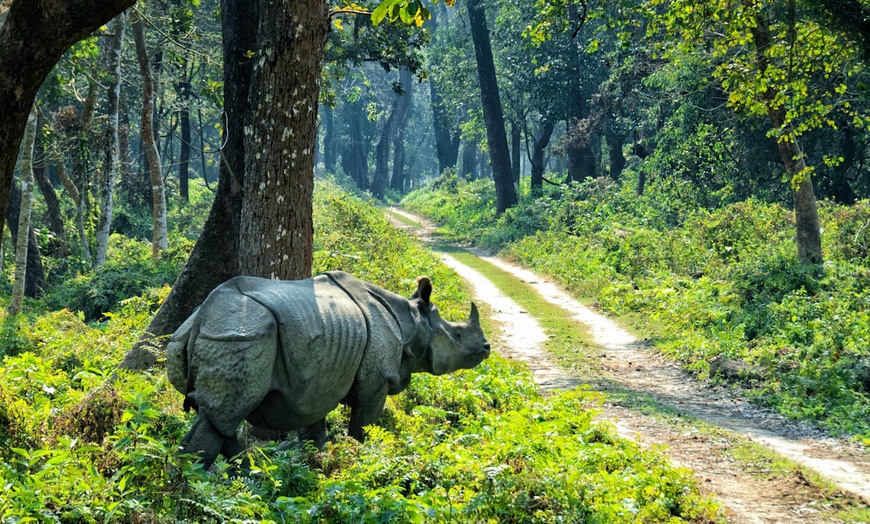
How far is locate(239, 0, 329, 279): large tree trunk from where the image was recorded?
27.0 feet

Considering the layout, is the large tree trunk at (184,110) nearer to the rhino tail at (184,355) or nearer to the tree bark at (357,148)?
the rhino tail at (184,355)

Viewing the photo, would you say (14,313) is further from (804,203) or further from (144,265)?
(804,203)

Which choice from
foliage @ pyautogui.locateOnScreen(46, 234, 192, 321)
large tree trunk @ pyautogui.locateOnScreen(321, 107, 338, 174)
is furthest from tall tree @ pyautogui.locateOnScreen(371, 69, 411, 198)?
foliage @ pyautogui.locateOnScreen(46, 234, 192, 321)

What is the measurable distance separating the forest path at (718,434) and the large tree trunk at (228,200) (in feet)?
16.1

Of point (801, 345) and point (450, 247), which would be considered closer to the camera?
point (801, 345)

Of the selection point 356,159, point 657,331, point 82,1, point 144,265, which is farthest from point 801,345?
point 356,159

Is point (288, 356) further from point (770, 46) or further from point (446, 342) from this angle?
point (770, 46)

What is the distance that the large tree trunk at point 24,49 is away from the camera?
19.9ft

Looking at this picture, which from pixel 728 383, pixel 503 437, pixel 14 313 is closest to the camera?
pixel 503 437

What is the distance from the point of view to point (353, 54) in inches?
864

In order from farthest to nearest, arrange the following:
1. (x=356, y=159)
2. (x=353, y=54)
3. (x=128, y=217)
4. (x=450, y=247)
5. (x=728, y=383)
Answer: (x=356, y=159), (x=450, y=247), (x=128, y=217), (x=353, y=54), (x=728, y=383)

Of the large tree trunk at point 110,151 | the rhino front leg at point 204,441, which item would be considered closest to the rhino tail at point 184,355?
the rhino front leg at point 204,441

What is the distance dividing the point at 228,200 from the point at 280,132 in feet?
9.85

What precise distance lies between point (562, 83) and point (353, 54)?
16973mm
